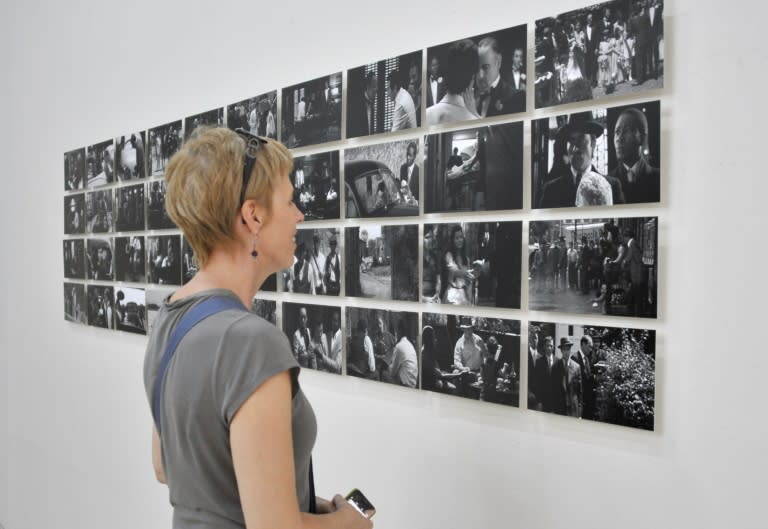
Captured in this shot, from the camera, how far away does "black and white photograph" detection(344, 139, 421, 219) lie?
1.76m

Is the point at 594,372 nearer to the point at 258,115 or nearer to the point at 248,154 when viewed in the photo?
the point at 248,154

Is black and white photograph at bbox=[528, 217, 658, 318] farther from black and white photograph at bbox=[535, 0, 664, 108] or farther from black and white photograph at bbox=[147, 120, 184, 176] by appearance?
black and white photograph at bbox=[147, 120, 184, 176]

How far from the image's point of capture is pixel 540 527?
1524 mm

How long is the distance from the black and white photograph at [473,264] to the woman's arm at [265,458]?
0.75m

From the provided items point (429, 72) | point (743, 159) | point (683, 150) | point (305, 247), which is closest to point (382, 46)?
point (429, 72)

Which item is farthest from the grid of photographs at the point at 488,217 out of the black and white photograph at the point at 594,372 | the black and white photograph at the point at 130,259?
the black and white photograph at the point at 130,259

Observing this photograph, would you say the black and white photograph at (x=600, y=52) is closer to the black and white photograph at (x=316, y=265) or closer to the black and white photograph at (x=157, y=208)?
the black and white photograph at (x=316, y=265)

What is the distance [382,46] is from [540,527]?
1.52 m

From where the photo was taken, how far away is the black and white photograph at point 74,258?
325 centimetres

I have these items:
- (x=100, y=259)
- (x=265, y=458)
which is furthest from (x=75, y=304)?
(x=265, y=458)

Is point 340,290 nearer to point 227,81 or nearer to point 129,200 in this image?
point 227,81

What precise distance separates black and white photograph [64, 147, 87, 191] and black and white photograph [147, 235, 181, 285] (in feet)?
2.77

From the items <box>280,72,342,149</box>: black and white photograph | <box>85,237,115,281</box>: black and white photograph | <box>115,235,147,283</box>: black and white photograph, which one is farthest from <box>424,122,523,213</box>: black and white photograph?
<box>85,237,115,281</box>: black and white photograph

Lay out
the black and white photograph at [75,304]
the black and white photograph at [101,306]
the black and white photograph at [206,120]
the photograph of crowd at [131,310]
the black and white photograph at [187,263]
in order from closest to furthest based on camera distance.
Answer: the black and white photograph at [206,120] → the black and white photograph at [187,263] → the photograph of crowd at [131,310] → the black and white photograph at [101,306] → the black and white photograph at [75,304]
